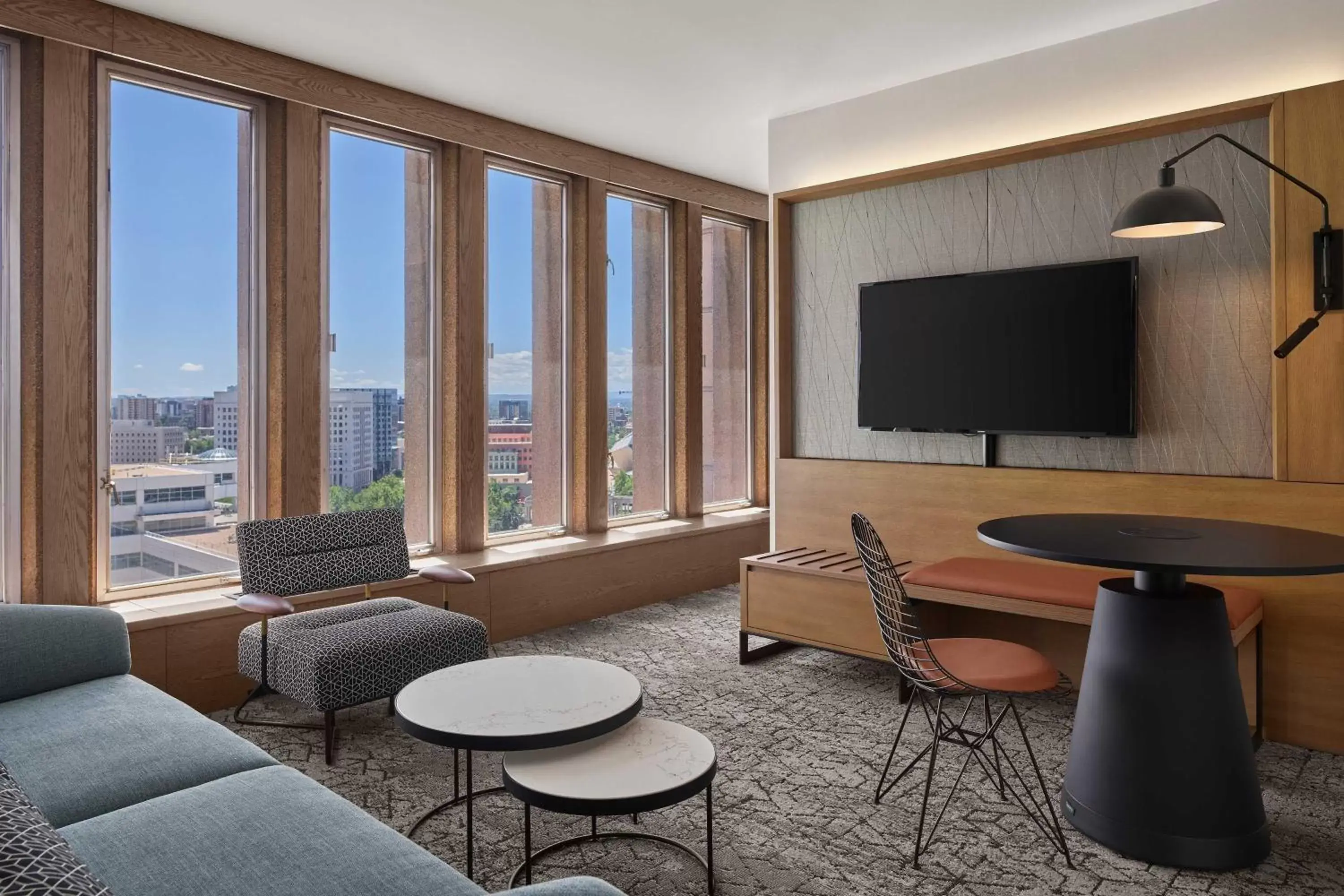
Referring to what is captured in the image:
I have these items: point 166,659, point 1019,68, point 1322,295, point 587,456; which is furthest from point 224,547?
point 1322,295

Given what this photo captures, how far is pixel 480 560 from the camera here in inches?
195

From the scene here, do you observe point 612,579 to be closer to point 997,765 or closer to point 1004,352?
point 1004,352

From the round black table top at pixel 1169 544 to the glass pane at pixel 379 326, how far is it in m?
3.30

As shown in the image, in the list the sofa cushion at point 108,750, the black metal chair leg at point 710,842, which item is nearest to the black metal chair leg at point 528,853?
the black metal chair leg at point 710,842

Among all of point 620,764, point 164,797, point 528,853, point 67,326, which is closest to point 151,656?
point 67,326

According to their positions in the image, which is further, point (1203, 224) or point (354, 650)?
point (354, 650)

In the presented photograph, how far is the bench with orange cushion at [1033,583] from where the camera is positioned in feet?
11.0

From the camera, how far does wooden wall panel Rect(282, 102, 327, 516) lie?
14.4ft

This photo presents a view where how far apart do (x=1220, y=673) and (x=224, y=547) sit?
4.04 m

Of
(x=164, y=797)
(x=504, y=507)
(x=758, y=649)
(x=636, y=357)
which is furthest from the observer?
(x=636, y=357)

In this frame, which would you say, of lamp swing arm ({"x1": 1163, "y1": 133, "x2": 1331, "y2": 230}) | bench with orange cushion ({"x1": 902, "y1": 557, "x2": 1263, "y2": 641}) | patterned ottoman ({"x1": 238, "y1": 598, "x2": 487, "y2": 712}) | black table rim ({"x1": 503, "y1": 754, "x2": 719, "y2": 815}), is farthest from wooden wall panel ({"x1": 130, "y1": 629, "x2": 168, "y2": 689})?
lamp swing arm ({"x1": 1163, "y1": 133, "x2": 1331, "y2": 230})

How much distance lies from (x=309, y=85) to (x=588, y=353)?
2248mm

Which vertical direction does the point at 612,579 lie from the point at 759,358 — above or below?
below

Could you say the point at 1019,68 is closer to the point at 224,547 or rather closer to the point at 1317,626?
the point at 1317,626
